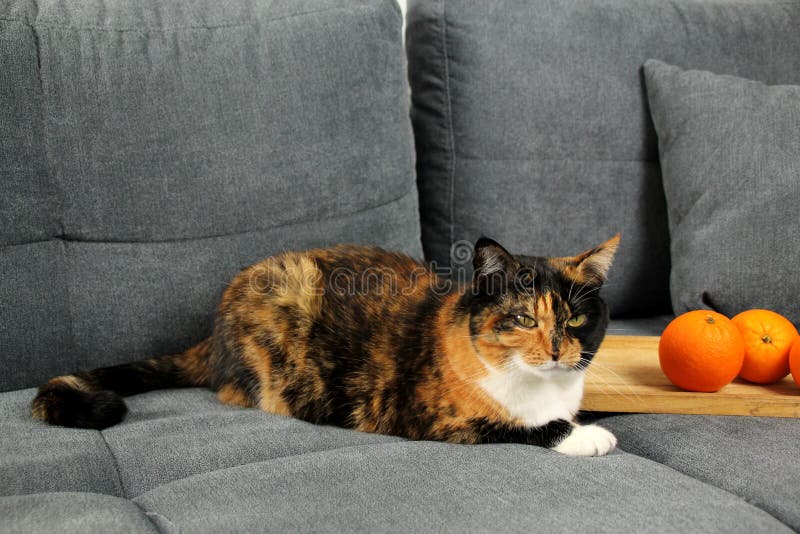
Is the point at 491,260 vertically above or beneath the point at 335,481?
above

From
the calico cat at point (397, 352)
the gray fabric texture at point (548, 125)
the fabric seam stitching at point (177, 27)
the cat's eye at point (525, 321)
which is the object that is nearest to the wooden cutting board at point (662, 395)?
the calico cat at point (397, 352)

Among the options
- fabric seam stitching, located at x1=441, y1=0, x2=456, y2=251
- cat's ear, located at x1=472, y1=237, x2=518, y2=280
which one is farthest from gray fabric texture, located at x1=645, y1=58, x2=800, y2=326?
cat's ear, located at x1=472, y1=237, x2=518, y2=280

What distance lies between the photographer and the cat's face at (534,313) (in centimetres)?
133

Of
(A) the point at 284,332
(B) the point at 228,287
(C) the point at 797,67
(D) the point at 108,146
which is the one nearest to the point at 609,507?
(A) the point at 284,332

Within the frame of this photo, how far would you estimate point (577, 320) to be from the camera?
4.50 feet

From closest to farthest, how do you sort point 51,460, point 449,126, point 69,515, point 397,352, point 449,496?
point 69,515, point 449,496, point 51,460, point 397,352, point 449,126

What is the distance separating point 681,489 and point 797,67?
1.48 meters

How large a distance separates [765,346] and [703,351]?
18cm

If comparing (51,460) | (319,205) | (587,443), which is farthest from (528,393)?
(51,460)

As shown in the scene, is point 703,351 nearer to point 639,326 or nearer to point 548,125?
point 639,326

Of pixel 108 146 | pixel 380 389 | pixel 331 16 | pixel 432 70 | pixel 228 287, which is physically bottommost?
pixel 380 389

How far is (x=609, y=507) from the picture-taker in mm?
1127

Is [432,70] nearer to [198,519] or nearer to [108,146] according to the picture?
[108,146]

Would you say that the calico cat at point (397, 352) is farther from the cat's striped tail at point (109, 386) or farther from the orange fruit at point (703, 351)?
the orange fruit at point (703, 351)
